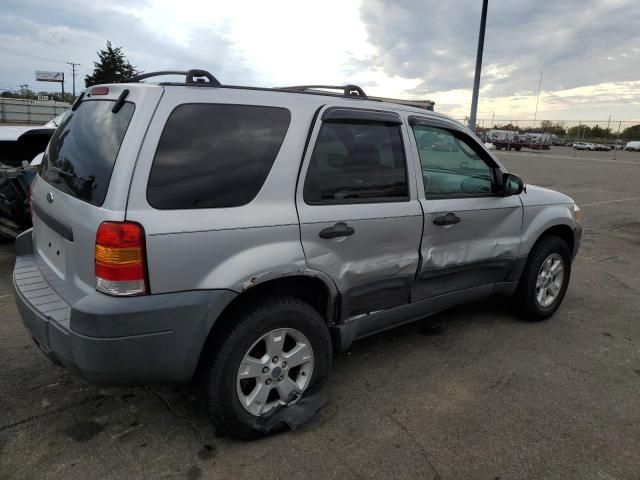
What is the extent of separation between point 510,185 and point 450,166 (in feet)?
1.58

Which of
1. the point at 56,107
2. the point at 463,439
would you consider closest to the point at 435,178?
the point at 463,439

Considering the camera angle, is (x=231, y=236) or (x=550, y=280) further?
(x=550, y=280)

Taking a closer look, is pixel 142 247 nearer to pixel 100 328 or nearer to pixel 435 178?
pixel 100 328

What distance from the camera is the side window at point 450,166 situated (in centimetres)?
344

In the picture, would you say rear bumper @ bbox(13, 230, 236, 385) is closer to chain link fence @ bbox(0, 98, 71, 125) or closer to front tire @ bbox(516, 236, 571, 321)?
front tire @ bbox(516, 236, 571, 321)

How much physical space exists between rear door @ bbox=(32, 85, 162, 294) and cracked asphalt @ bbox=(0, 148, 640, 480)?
2.76 ft

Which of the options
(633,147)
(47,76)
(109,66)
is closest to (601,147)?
(633,147)

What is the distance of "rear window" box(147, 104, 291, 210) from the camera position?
7.62 ft

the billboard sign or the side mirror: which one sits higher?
the billboard sign

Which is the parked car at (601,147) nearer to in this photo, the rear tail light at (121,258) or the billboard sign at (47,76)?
the rear tail light at (121,258)

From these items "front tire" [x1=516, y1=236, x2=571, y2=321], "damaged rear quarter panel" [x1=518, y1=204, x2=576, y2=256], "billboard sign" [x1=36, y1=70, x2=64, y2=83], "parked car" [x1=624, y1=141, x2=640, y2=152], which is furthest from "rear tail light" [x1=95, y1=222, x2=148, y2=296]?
"billboard sign" [x1=36, y1=70, x2=64, y2=83]

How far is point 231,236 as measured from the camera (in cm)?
243

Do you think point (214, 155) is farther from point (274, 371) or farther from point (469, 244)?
point (469, 244)

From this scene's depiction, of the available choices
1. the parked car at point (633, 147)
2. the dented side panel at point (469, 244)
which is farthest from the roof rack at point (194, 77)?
the parked car at point (633, 147)
